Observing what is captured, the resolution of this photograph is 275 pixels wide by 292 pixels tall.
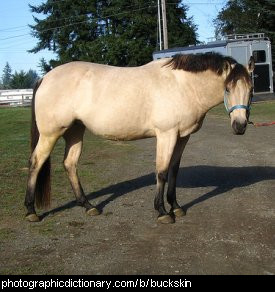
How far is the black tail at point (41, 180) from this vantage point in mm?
5605

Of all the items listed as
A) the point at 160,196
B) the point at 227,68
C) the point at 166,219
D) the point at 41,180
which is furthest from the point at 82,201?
the point at 227,68

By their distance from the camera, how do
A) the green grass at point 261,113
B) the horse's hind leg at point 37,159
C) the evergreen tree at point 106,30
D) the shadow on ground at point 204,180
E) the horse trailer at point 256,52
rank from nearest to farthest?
the horse's hind leg at point 37,159, the shadow on ground at point 204,180, the green grass at point 261,113, the horse trailer at point 256,52, the evergreen tree at point 106,30

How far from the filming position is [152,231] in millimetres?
4844

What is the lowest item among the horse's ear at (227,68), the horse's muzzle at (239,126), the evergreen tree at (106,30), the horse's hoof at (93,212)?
the horse's hoof at (93,212)

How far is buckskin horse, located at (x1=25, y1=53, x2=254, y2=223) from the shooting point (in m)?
5.05

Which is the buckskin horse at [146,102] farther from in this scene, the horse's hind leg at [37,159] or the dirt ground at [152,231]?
the dirt ground at [152,231]

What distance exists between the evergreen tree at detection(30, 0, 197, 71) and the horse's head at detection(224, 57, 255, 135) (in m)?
40.7

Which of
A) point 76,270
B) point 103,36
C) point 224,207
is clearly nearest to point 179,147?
point 224,207

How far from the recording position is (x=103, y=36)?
47781 millimetres

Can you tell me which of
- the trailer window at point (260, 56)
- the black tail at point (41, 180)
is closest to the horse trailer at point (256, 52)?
the trailer window at point (260, 56)

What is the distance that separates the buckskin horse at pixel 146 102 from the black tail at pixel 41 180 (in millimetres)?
13

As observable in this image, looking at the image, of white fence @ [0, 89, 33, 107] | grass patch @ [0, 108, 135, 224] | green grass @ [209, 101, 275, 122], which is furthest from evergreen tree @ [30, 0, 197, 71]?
grass patch @ [0, 108, 135, 224]

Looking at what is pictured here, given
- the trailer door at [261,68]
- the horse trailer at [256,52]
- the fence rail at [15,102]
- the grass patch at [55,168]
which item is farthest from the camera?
the fence rail at [15,102]
